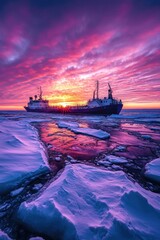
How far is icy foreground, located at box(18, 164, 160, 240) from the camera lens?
1920 millimetres

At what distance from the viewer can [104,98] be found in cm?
4331

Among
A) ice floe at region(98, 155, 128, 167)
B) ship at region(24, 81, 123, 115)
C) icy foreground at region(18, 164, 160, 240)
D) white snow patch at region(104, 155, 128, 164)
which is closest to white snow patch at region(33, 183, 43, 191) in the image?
icy foreground at region(18, 164, 160, 240)

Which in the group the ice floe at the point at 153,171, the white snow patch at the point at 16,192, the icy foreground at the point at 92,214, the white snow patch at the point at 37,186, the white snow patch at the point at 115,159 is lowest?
the white snow patch at the point at 115,159

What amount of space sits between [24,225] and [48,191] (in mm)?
722

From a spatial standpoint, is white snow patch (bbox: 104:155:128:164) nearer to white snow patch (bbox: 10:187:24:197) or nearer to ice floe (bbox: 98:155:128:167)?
ice floe (bbox: 98:155:128:167)

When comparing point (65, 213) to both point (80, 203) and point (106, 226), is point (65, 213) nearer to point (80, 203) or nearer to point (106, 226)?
point (80, 203)

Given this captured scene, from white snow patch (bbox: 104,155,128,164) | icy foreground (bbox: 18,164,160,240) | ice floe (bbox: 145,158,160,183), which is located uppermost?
icy foreground (bbox: 18,164,160,240)

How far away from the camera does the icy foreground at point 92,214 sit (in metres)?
1.92

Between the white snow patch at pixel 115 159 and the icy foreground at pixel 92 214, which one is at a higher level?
the icy foreground at pixel 92 214

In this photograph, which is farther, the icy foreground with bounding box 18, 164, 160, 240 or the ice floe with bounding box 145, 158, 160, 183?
the ice floe with bounding box 145, 158, 160, 183

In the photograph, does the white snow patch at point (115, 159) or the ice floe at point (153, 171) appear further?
the white snow patch at point (115, 159)

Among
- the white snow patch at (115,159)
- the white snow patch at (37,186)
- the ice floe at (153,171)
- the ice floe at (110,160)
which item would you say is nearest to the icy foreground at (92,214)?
the white snow patch at (37,186)

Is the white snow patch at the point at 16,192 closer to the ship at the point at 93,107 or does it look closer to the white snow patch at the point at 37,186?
the white snow patch at the point at 37,186

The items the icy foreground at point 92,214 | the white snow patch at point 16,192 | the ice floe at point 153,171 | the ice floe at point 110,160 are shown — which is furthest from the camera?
the ice floe at point 110,160
